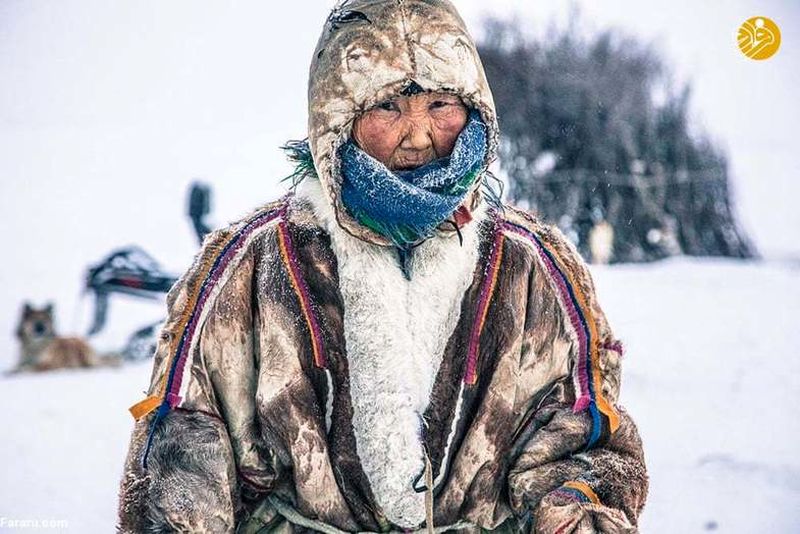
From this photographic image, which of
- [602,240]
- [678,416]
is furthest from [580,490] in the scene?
[602,240]

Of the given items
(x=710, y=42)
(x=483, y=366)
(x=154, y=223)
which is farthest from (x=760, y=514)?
(x=154, y=223)

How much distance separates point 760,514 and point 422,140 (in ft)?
8.67

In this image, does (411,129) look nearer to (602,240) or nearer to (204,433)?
(204,433)

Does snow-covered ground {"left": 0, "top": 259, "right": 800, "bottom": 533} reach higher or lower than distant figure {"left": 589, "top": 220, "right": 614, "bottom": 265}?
lower

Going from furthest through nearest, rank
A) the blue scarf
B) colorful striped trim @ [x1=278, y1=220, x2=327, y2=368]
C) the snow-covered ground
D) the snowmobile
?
1. the snowmobile
2. the snow-covered ground
3. colorful striped trim @ [x1=278, y1=220, x2=327, y2=368]
4. the blue scarf

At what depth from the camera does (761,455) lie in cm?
417

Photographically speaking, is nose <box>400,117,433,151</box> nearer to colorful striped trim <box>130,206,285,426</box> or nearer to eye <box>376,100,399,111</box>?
eye <box>376,100,399,111</box>

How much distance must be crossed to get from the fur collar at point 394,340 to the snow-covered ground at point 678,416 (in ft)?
6.96

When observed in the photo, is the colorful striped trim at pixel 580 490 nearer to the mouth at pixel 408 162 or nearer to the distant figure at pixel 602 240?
the mouth at pixel 408 162

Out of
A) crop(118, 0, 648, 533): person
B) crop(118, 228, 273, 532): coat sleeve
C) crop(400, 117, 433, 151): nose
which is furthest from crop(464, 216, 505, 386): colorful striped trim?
crop(118, 228, 273, 532): coat sleeve

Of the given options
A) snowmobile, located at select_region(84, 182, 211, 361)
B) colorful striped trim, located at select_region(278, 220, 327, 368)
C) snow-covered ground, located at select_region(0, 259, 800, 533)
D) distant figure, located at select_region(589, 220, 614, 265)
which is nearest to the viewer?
colorful striped trim, located at select_region(278, 220, 327, 368)

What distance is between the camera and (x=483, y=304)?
5.92 ft

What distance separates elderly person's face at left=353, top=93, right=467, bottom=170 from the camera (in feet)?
5.65

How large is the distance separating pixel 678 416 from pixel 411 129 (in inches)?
127
